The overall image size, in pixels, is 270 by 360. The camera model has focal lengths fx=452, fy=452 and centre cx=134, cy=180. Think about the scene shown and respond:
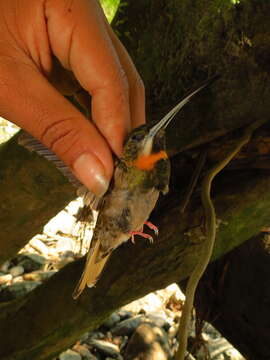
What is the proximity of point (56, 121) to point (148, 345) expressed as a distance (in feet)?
5.03

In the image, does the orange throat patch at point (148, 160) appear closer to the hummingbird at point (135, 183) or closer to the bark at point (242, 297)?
the hummingbird at point (135, 183)

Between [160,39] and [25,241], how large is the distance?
946mm

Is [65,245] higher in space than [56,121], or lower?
lower

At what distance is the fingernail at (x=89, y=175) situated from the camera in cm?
101

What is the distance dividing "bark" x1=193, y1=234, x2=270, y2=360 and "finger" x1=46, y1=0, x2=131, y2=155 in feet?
2.43

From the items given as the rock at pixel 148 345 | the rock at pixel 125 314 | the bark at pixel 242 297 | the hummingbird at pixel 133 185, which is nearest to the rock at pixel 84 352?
the rock at pixel 148 345

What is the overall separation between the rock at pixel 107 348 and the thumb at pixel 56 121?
1597 mm

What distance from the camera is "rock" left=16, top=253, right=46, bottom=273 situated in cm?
292

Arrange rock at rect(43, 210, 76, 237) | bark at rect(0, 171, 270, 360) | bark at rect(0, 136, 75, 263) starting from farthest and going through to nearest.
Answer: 1. rock at rect(43, 210, 76, 237)
2. bark at rect(0, 136, 75, 263)
3. bark at rect(0, 171, 270, 360)

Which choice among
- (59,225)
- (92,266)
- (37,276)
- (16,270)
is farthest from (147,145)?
(59,225)

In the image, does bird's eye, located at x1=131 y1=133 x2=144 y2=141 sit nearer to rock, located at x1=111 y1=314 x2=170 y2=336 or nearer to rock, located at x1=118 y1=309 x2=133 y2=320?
rock, located at x1=111 y1=314 x2=170 y2=336

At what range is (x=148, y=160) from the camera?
0.98 metres

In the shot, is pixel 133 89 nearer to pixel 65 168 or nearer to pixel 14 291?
pixel 65 168

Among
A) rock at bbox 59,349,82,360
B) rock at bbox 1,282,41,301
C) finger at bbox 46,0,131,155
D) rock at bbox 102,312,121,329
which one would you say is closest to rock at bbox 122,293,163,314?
rock at bbox 102,312,121,329
